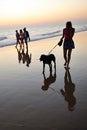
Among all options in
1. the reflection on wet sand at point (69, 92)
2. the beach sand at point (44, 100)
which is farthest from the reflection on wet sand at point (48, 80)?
the reflection on wet sand at point (69, 92)

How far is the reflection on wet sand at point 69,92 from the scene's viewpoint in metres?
7.19

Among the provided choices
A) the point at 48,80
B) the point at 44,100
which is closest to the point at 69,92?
the point at 44,100

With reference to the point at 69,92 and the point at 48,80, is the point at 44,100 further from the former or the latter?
the point at 48,80

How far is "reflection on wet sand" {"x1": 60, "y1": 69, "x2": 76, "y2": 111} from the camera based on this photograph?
23.6ft

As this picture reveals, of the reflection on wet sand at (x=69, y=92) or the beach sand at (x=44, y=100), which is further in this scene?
the reflection on wet sand at (x=69, y=92)

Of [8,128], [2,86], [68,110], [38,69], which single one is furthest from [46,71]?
[8,128]

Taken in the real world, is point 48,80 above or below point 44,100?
below

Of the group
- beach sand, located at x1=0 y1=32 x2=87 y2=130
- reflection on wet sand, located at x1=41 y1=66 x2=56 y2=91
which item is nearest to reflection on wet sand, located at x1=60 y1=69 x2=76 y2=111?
beach sand, located at x1=0 y1=32 x2=87 y2=130

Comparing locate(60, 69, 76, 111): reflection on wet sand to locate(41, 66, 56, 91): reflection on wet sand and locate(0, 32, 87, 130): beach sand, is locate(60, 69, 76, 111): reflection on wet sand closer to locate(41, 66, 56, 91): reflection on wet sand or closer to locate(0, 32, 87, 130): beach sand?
locate(0, 32, 87, 130): beach sand

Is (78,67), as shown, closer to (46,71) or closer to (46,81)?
(46,71)

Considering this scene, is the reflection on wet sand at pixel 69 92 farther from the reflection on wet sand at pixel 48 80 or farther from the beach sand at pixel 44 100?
the reflection on wet sand at pixel 48 80

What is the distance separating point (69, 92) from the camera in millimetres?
8336

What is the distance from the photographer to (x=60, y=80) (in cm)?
1001

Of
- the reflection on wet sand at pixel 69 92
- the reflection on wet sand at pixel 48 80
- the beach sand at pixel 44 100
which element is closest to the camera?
the beach sand at pixel 44 100
